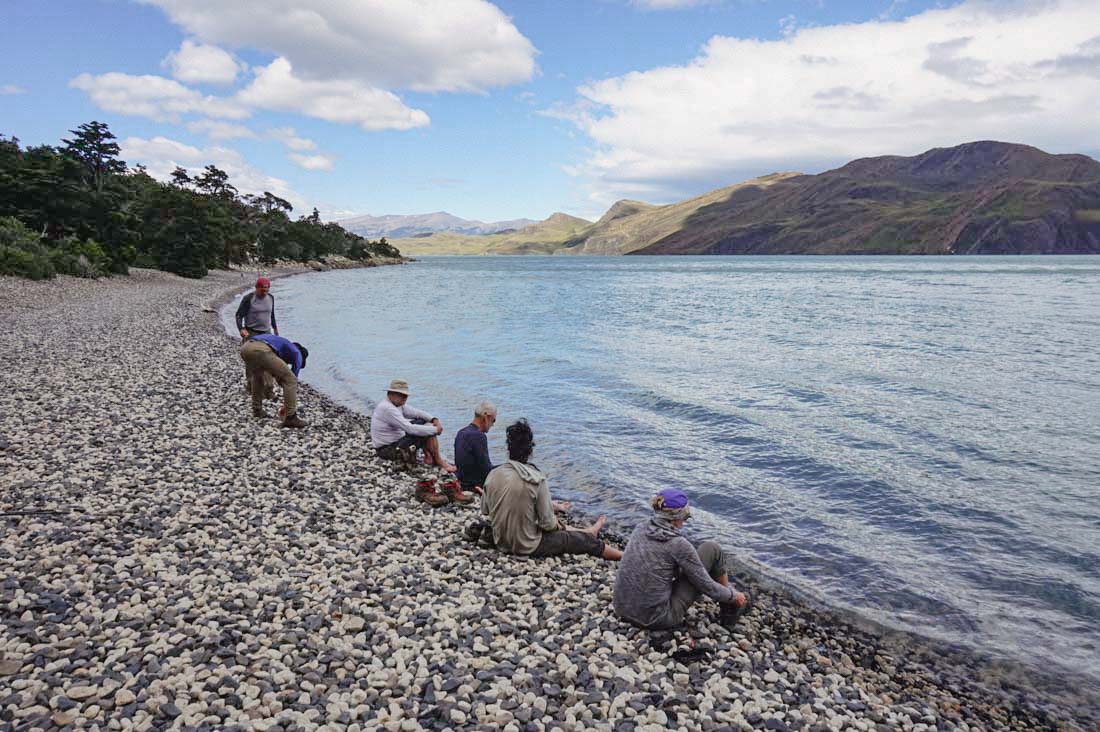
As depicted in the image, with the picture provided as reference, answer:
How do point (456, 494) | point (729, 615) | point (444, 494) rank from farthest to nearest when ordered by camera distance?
point (444, 494) < point (456, 494) < point (729, 615)

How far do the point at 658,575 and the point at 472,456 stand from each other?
5199 millimetres

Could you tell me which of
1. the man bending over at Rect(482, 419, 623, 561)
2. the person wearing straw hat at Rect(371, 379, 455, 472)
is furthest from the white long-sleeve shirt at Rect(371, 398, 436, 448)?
the man bending over at Rect(482, 419, 623, 561)

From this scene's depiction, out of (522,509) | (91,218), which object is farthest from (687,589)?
(91,218)

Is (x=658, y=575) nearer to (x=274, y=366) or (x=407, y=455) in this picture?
(x=407, y=455)

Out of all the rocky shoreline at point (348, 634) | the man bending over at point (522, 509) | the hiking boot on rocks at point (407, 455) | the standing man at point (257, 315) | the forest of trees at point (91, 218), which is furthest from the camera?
the forest of trees at point (91, 218)

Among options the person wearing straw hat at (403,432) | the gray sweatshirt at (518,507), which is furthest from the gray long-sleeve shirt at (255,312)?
the gray sweatshirt at (518,507)

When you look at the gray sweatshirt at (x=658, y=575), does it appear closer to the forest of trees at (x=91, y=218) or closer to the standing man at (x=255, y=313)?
the standing man at (x=255, y=313)

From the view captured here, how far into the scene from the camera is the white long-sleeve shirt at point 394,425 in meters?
13.5

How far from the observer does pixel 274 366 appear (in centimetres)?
1547

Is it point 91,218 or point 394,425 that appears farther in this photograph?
point 91,218

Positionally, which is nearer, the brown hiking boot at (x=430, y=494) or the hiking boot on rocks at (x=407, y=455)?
the brown hiking boot at (x=430, y=494)

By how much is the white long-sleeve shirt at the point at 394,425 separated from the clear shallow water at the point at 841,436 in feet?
7.21

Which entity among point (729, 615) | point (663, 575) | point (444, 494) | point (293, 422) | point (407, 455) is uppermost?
point (663, 575)

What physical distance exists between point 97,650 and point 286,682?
1940 millimetres
